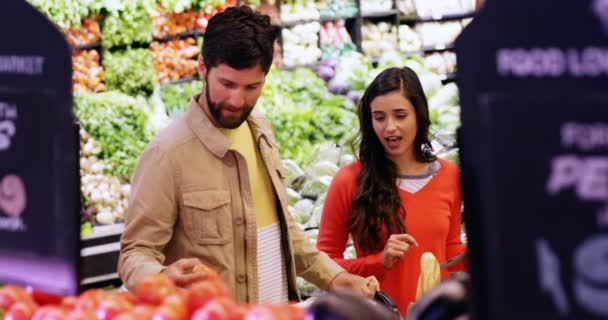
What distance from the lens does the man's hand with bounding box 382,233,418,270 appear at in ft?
11.4

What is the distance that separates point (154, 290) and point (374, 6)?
939 cm

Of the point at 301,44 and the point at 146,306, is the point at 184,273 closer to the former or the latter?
the point at 146,306

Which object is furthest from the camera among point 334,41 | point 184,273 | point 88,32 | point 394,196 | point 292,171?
point 334,41

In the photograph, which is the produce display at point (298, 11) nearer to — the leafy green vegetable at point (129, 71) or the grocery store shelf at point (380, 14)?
the grocery store shelf at point (380, 14)

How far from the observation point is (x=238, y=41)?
119 inches

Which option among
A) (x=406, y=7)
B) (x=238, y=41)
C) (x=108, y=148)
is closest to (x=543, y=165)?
(x=238, y=41)

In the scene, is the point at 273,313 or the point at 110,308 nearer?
the point at 273,313

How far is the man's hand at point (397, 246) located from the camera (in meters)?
3.47

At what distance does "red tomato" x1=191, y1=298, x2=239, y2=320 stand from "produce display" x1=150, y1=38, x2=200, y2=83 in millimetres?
7357

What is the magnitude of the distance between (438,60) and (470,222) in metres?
9.76

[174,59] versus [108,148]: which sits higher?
[174,59]

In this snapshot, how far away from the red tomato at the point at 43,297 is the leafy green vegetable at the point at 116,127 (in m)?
5.22

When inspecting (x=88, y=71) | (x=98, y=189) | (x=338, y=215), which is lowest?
(x=98, y=189)

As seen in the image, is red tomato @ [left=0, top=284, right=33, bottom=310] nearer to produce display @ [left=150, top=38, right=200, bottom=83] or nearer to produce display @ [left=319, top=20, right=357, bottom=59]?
produce display @ [left=150, top=38, right=200, bottom=83]
